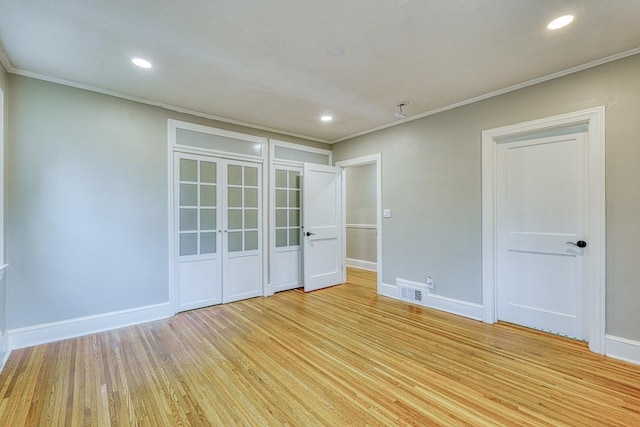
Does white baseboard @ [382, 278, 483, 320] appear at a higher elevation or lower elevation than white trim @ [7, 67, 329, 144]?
lower

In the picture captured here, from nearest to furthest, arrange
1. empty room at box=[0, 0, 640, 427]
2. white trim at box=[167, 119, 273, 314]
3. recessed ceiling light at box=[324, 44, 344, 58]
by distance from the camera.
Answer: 1. empty room at box=[0, 0, 640, 427]
2. recessed ceiling light at box=[324, 44, 344, 58]
3. white trim at box=[167, 119, 273, 314]

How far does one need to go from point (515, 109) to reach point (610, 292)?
1.94 meters

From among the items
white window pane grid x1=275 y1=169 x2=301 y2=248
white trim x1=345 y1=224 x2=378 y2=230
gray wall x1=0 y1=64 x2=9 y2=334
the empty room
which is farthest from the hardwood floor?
white trim x1=345 y1=224 x2=378 y2=230

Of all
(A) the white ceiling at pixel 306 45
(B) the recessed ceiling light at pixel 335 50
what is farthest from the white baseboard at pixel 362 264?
(B) the recessed ceiling light at pixel 335 50

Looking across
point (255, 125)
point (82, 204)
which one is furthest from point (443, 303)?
point (82, 204)

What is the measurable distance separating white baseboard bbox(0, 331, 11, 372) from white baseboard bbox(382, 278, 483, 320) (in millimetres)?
4165

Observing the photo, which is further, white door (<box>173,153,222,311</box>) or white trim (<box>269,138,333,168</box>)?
white trim (<box>269,138,333,168</box>)

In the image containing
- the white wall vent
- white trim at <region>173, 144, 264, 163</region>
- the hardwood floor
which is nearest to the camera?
the hardwood floor

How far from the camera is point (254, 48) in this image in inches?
91.3

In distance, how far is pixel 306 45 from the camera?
227 cm

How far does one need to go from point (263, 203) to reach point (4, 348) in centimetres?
300

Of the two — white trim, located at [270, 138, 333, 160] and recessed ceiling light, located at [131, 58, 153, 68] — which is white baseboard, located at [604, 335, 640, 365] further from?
recessed ceiling light, located at [131, 58, 153, 68]

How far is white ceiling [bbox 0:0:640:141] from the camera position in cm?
188

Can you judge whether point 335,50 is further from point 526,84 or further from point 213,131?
point 213,131
